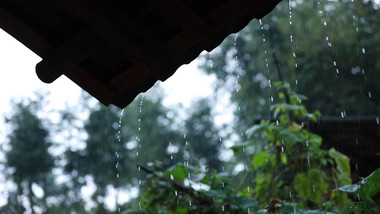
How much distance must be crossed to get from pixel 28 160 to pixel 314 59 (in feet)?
41.4

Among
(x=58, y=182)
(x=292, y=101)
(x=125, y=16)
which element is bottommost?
(x=125, y=16)

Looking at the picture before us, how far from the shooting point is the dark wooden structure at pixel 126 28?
6.16 ft

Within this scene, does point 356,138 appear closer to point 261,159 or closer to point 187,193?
point 261,159

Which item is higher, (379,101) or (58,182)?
(58,182)

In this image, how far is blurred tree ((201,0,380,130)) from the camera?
12.0 metres

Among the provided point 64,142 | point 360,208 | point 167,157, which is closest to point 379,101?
point 360,208

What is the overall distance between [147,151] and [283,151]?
17.6 metres

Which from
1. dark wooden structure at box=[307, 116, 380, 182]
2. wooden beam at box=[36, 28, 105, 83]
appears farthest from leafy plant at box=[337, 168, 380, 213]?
dark wooden structure at box=[307, 116, 380, 182]

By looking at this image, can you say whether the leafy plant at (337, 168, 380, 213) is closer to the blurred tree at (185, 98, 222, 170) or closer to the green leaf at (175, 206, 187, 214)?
the green leaf at (175, 206, 187, 214)

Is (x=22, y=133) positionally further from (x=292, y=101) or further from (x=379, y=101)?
(x=292, y=101)

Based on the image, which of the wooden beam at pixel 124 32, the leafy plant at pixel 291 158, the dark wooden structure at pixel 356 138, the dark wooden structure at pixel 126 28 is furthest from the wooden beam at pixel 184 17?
the dark wooden structure at pixel 356 138

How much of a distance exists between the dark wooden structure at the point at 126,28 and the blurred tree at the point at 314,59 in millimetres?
8009

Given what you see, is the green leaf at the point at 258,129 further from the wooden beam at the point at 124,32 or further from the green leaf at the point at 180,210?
the wooden beam at the point at 124,32

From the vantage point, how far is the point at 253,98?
1636 cm
